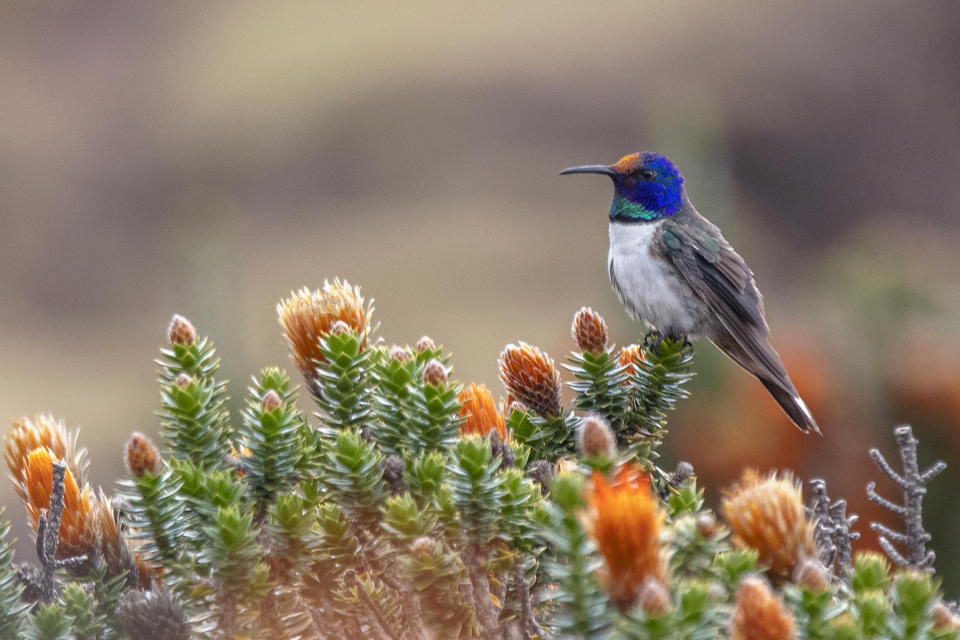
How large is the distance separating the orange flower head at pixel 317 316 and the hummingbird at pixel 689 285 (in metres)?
1.83

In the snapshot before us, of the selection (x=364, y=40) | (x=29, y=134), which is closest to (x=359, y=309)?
(x=364, y=40)

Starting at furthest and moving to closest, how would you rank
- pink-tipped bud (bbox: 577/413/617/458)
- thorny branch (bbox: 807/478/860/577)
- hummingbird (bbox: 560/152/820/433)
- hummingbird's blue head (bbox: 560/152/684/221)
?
hummingbird's blue head (bbox: 560/152/684/221) < hummingbird (bbox: 560/152/820/433) < thorny branch (bbox: 807/478/860/577) < pink-tipped bud (bbox: 577/413/617/458)

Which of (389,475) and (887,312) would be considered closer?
(389,475)

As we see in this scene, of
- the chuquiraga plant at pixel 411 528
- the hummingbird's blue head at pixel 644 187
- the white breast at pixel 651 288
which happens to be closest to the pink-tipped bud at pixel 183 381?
the chuquiraga plant at pixel 411 528

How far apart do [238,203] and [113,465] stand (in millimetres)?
6186

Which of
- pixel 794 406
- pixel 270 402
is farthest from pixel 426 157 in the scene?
pixel 270 402

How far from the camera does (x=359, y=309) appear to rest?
77.0 inches

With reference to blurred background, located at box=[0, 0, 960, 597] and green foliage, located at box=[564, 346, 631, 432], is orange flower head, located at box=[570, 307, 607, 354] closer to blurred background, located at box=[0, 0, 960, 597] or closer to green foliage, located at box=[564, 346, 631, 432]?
green foliage, located at box=[564, 346, 631, 432]

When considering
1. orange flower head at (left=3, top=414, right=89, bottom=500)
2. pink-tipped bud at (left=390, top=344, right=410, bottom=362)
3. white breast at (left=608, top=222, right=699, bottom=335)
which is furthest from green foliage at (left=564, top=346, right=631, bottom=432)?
white breast at (left=608, top=222, right=699, bottom=335)

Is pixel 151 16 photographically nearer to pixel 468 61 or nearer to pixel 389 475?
pixel 468 61

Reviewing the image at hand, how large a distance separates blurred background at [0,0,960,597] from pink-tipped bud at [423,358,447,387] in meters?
9.82

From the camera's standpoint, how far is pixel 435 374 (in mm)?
1613

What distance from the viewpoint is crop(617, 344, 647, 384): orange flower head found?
7.07 feet

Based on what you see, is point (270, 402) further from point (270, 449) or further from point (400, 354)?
point (400, 354)
